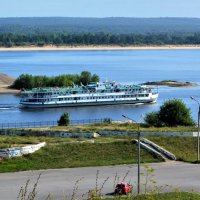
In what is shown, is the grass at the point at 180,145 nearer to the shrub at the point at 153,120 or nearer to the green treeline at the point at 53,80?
the shrub at the point at 153,120

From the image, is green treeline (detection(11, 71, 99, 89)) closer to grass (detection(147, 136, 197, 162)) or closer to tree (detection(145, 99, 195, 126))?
tree (detection(145, 99, 195, 126))

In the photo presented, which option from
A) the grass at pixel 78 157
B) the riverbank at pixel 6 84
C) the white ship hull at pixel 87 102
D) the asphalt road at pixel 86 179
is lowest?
the white ship hull at pixel 87 102

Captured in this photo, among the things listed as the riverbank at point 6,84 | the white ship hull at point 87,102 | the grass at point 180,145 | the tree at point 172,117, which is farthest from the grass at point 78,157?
the riverbank at point 6,84

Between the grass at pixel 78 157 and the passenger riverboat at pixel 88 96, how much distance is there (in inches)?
1975

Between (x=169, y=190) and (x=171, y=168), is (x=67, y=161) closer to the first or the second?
(x=171, y=168)

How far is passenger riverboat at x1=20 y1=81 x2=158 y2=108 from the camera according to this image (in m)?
89.7

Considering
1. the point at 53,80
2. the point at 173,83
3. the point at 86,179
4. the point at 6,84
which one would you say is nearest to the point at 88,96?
the point at 53,80

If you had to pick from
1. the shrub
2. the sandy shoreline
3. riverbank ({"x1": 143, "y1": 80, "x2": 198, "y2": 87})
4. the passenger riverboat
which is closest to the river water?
the passenger riverboat

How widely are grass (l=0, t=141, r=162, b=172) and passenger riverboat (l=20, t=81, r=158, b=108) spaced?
165 feet

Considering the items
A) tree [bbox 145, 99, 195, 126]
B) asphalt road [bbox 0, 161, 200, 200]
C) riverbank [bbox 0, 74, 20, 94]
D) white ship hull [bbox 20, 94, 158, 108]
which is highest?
tree [bbox 145, 99, 195, 126]

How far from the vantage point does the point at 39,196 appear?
1126 inches

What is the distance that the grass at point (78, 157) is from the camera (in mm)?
35688

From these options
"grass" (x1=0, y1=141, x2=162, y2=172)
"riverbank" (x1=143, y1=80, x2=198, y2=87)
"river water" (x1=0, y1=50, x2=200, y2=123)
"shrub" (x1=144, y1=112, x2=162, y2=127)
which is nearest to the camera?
"grass" (x1=0, y1=141, x2=162, y2=172)

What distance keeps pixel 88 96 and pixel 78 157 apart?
177ft
